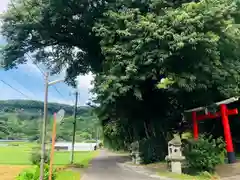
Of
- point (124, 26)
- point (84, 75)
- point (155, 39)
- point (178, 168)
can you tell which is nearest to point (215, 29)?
point (155, 39)

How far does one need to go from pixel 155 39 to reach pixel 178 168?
4839 mm

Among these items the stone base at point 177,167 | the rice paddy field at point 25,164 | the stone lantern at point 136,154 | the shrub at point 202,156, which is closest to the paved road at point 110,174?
the rice paddy field at point 25,164

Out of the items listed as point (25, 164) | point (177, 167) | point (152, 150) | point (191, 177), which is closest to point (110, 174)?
point (177, 167)

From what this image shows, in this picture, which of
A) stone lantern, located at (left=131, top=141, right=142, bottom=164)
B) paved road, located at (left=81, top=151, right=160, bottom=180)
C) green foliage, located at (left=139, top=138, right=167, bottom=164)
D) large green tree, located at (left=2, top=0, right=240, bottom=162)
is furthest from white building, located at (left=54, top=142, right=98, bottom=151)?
paved road, located at (left=81, top=151, right=160, bottom=180)

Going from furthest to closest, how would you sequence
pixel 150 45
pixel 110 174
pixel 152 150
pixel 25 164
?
pixel 25 164 < pixel 152 150 < pixel 110 174 < pixel 150 45

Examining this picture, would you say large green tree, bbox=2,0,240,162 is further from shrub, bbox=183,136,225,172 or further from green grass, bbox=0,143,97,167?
green grass, bbox=0,143,97,167

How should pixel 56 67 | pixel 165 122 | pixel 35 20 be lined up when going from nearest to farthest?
1. pixel 35 20
2. pixel 165 122
3. pixel 56 67

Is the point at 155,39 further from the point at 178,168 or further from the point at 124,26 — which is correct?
the point at 178,168

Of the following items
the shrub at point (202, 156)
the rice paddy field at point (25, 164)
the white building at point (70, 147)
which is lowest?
the rice paddy field at point (25, 164)

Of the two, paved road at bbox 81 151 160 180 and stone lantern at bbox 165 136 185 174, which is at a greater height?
stone lantern at bbox 165 136 185 174

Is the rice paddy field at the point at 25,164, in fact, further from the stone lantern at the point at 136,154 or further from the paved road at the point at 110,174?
the stone lantern at the point at 136,154

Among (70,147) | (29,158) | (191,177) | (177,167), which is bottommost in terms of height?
(191,177)

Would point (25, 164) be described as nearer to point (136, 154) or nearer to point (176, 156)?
point (136, 154)

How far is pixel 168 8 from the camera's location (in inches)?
433
